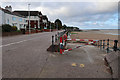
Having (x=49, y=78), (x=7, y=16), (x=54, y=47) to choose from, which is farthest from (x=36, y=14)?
(x=49, y=78)

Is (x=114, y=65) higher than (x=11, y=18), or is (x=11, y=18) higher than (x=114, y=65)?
(x=11, y=18)

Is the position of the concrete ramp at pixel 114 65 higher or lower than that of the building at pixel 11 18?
lower

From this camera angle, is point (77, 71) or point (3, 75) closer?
point (3, 75)

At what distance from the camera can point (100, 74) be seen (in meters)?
3.94

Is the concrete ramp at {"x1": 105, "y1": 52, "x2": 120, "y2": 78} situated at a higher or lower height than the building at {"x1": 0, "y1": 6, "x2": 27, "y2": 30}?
lower

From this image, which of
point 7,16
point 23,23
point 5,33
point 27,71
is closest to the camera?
point 27,71

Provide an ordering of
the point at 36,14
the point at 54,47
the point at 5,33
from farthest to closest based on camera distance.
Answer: the point at 36,14
the point at 5,33
the point at 54,47

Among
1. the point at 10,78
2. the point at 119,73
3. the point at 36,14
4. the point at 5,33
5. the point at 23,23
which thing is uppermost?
the point at 36,14

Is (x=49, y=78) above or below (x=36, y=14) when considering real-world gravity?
below

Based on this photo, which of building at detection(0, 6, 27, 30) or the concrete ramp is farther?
building at detection(0, 6, 27, 30)

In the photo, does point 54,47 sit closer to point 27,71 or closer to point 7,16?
point 27,71

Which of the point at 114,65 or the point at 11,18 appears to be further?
the point at 11,18

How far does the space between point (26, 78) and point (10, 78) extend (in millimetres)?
549

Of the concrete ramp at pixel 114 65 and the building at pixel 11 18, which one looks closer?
the concrete ramp at pixel 114 65
